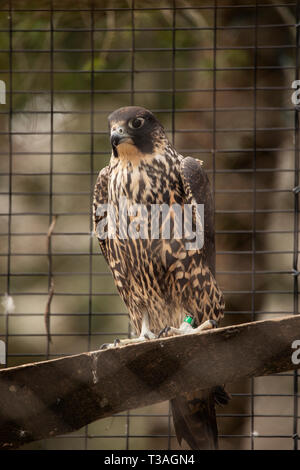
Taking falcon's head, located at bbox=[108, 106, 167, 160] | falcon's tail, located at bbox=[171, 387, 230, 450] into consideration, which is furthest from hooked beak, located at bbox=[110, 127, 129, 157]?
falcon's tail, located at bbox=[171, 387, 230, 450]

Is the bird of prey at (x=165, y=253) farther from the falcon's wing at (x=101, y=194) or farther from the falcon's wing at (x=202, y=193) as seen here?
the falcon's wing at (x=101, y=194)

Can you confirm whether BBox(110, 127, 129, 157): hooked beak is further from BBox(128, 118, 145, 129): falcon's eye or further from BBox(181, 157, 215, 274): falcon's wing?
BBox(181, 157, 215, 274): falcon's wing

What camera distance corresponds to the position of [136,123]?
269cm

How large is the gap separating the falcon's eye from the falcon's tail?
1.11m

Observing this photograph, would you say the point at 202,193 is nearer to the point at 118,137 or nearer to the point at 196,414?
the point at 118,137

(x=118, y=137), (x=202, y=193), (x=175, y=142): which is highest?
(x=175, y=142)

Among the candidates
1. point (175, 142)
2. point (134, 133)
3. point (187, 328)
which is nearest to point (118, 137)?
point (134, 133)

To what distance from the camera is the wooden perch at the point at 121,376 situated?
1.95 metres

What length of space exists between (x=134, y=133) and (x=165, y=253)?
19.7 inches

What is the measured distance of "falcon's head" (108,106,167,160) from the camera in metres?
2.65

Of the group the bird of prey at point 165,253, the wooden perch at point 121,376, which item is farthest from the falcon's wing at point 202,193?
the wooden perch at point 121,376

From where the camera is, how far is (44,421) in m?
1.98

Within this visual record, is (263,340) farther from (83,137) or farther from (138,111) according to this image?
(83,137)

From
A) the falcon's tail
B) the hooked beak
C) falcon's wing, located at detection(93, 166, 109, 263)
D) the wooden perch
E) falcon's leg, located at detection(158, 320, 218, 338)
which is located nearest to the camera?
the wooden perch
